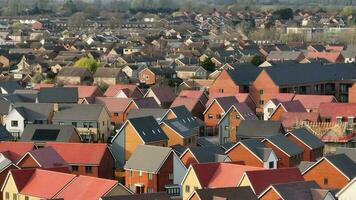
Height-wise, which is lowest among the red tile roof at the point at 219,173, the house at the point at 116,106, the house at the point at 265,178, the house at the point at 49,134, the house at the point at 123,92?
the house at the point at 123,92

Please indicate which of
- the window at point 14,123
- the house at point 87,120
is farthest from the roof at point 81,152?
the window at point 14,123

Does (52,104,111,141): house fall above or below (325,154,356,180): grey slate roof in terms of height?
below

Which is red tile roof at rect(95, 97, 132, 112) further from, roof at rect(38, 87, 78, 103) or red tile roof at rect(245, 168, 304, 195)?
red tile roof at rect(245, 168, 304, 195)

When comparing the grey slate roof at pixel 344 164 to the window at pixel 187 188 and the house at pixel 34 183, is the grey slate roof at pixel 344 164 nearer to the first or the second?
the window at pixel 187 188

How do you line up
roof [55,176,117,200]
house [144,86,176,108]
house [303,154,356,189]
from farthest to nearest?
house [144,86,176,108] → house [303,154,356,189] → roof [55,176,117,200]

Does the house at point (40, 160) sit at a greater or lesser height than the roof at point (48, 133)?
greater

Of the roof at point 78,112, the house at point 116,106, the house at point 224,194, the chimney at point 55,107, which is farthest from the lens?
the house at point 116,106

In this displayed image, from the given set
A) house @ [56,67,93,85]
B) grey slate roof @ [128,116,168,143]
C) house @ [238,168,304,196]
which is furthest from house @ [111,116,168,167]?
house @ [56,67,93,85]
